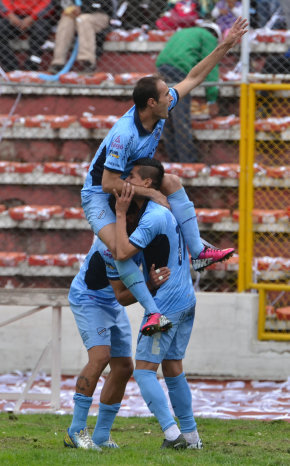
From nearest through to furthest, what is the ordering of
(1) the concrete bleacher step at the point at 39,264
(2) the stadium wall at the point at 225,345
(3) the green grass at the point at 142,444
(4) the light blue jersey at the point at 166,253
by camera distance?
(3) the green grass at the point at 142,444 → (4) the light blue jersey at the point at 166,253 → (2) the stadium wall at the point at 225,345 → (1) the concrete bleacher step at the point at 39,264

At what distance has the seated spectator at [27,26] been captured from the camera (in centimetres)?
1181

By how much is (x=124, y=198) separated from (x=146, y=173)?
27 centimetres

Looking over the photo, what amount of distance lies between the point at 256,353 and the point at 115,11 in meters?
5.09

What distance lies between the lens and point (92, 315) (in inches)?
236

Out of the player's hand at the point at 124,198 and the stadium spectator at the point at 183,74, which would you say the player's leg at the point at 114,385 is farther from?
the stadium spectator at the point at 183,74

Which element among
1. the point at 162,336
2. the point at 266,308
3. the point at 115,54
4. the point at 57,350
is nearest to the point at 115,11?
the point at 115,54

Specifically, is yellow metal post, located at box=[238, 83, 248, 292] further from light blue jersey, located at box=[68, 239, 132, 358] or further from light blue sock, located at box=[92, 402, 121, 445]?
light blue sock, located at box=[92, 402, 121, 445]

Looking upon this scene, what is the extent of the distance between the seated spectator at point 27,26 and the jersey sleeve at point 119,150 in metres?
6.55

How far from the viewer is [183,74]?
416 inches

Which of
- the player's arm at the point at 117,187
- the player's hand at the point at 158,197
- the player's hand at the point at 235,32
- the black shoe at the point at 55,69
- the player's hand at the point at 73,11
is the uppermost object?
the player's hand at the point at 235,32


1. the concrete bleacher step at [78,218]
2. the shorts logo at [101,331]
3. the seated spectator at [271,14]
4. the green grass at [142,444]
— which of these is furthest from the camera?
the seated spectator at [271,14]

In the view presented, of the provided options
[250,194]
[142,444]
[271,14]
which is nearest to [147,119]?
[142,444]

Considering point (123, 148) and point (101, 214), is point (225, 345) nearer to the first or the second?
point (101, 214)

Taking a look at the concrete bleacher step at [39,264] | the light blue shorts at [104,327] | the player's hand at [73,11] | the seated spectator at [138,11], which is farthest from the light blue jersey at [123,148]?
the seated spectator at [138,11]
